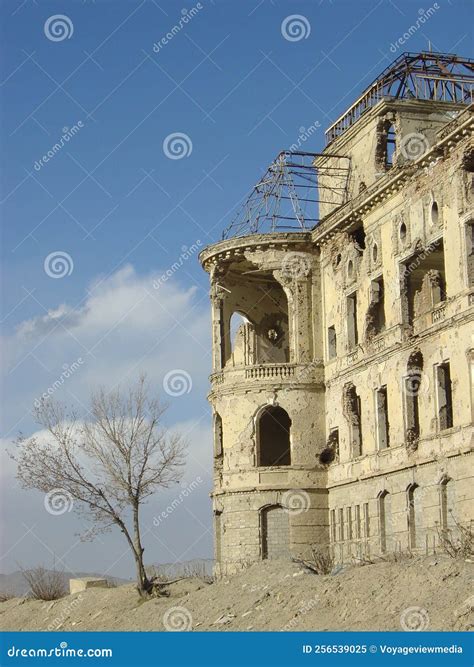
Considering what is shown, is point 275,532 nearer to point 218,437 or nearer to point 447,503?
point 218,437

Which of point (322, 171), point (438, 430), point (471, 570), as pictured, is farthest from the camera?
point (322, 171)

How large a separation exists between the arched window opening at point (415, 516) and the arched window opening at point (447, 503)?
1.36 m

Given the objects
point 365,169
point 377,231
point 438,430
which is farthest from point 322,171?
point 438,430

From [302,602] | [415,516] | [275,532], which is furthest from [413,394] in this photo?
[302,602]

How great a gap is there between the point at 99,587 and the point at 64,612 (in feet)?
9.45

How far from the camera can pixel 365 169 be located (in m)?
40.1

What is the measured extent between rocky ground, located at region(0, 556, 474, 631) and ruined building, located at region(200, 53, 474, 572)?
172 inches

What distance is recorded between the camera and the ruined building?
1273 inches

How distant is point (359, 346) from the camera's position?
37781 millimetres

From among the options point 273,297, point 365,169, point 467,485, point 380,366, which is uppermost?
point 365,169

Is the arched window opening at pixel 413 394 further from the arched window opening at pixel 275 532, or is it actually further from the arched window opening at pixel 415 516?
the arched window opening at pixel 275 532

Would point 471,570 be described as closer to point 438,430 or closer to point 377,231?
point 438,430

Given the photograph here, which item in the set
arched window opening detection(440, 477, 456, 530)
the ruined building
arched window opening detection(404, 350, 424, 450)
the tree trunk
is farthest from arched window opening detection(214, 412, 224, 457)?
arched window opening detection(440, 477, 456, 530)

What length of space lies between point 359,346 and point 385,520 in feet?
19.0
